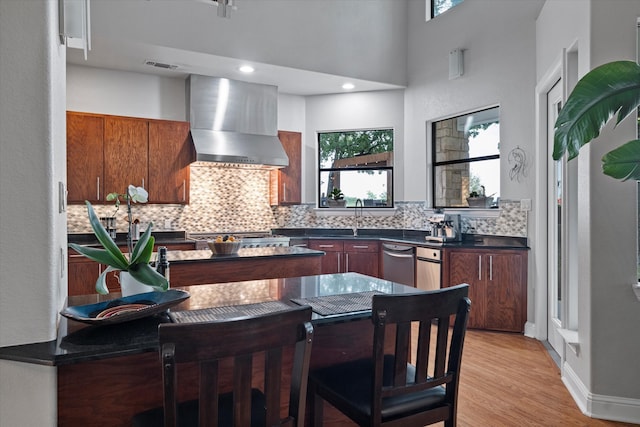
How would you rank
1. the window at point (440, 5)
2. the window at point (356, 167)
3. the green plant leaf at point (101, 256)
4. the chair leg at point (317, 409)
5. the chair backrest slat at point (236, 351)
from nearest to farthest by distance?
the chair backrest slat at point (236, 351)
the green plant leaf at point (101, 256)
the chair leg at point (317, 409)
the window at point (440, 5)
the window at point (356, 167)

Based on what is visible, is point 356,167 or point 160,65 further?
point 356,167

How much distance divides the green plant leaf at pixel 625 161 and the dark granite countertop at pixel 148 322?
123cm

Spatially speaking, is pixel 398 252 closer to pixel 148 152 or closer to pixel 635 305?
pixel 635 305

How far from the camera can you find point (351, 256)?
586cm

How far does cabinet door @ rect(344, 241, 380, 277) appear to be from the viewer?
578 cm

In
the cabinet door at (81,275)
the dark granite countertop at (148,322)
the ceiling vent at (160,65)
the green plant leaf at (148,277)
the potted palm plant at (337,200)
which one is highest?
the ceiling vent at (160,65)

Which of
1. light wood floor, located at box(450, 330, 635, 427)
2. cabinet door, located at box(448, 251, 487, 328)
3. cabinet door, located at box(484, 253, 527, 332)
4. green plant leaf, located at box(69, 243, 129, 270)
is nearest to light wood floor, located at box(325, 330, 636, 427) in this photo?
light wood floor, located at box(450, 330, 635, 427)

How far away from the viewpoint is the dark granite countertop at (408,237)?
15.3 ft

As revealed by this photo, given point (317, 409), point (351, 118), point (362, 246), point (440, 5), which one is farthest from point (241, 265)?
point (440, 5)

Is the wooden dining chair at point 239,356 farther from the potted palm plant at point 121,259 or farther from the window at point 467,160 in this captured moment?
the window at point 467,160

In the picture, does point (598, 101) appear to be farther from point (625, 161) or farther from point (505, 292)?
point (505, 292)

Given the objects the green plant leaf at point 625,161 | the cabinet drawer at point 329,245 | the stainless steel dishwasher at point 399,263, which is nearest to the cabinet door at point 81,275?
the cabinet drawer at point 329,245

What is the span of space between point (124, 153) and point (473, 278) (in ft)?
13.8

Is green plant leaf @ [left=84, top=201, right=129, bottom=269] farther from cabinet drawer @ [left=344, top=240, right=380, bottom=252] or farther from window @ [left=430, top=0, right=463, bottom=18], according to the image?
window @ [left=430, top=0, right=463, bottom=18]
